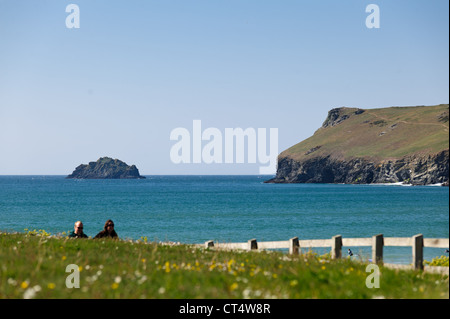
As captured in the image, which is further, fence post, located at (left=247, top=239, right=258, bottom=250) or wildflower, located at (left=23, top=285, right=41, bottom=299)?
fence post, located at (left=247, top=239, right=258, bottom=250)

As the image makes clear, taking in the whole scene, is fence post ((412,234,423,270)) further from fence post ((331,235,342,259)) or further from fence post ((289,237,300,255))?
fence post ((289,237,300,255))

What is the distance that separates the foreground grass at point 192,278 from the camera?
8391 mm

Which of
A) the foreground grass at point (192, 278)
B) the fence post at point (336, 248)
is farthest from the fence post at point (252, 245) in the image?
the foreground grass at point (192, 278)

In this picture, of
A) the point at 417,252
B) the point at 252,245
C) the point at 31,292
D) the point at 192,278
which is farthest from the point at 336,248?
the point at 31,292

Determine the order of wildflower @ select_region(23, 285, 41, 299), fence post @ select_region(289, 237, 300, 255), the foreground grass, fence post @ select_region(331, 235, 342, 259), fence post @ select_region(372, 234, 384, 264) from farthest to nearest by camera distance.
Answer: fence post @ select_region(289, 237, 300, 255) → fence post @ select_region(331, 235, 342, 259) → fence post @ select_region(372, 234, 384, 264) → the foreground grass → wildflower @ select_region(23, 285, 41, 299)

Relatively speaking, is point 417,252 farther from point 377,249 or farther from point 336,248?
point 336,248

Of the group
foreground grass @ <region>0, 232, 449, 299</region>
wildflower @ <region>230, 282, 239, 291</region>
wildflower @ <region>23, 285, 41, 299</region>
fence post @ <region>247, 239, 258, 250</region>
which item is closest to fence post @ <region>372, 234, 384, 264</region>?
foreground grass @ <region>0, 232, 449, 299</region>

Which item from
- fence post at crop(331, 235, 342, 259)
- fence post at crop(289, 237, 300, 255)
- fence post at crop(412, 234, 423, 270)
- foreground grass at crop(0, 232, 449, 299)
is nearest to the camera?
foreground grass at crop(0, 232, 449, 299)

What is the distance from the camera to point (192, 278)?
9477 mm

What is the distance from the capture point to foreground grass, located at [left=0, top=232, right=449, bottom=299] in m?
8.39

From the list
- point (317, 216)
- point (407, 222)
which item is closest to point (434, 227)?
point (407, 222)

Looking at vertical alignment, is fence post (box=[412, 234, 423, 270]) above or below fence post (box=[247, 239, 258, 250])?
above

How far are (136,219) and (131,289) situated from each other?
65819 mm
